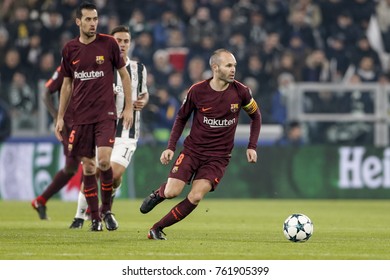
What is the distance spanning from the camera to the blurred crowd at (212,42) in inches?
842

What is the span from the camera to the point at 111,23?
23.3 metres

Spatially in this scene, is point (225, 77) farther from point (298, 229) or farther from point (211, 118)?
point (298, 229)

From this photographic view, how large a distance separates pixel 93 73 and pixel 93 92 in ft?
0.68

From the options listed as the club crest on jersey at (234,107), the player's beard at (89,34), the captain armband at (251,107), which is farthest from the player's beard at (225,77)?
the player's beard at (89,34)

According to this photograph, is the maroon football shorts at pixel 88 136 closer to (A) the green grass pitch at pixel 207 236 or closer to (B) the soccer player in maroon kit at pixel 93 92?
(B) the soccer player in maroon kit at pixel 93 92

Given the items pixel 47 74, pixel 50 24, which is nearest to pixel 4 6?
pixel 50 24

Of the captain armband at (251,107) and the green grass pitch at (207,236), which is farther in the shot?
the captain armband at (251,107)

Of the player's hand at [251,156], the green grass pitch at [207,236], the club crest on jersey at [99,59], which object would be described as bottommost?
the green grass pitch at [207,236]

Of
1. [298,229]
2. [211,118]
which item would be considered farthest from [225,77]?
[298,229]

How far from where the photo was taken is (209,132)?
37.9 feet

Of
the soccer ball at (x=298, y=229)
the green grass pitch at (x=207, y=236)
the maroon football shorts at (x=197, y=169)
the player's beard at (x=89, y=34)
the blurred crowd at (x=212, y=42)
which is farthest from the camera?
the blurred crowd at (x=212, y=42)

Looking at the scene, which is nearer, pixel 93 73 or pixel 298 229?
pixel 298 229

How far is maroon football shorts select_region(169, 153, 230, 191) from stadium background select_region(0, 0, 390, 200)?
31.0ft

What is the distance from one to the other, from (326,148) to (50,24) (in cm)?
653
